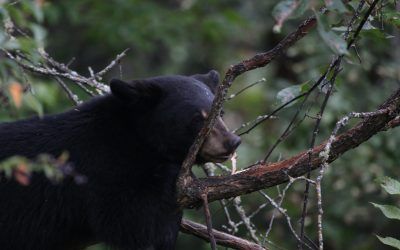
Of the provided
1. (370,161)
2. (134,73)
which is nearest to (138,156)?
(370,161)

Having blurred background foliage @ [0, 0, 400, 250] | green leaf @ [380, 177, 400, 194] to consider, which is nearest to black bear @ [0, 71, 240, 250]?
green leaf @ [380, 177, 400, 194]

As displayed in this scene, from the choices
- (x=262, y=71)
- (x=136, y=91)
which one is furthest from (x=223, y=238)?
(x=262, y=71)

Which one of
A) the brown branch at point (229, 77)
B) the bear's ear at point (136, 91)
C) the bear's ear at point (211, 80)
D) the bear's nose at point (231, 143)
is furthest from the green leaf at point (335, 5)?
the bear's ear at point (211, 80)

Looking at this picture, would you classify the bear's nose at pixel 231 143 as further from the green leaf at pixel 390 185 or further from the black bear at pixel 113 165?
the green leaf at pixel 390 185

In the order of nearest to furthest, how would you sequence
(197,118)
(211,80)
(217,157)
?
(217,157) → (197,118) → (211,80)

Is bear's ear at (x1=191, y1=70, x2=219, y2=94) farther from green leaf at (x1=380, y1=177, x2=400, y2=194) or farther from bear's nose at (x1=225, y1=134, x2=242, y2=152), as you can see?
green leaf at (x1=380, y1=177, x2=400, y2=194)

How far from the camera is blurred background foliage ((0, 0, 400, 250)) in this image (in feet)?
26.5

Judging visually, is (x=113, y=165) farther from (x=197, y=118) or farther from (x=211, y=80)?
(x=211, y=80)

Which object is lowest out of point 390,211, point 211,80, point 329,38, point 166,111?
point 390,211

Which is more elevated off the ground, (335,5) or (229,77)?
(335,5)

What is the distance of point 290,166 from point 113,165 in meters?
1.05

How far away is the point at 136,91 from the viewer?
4293 mm

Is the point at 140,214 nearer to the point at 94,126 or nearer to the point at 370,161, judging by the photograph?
the point at 94,126

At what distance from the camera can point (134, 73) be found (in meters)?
11.0
